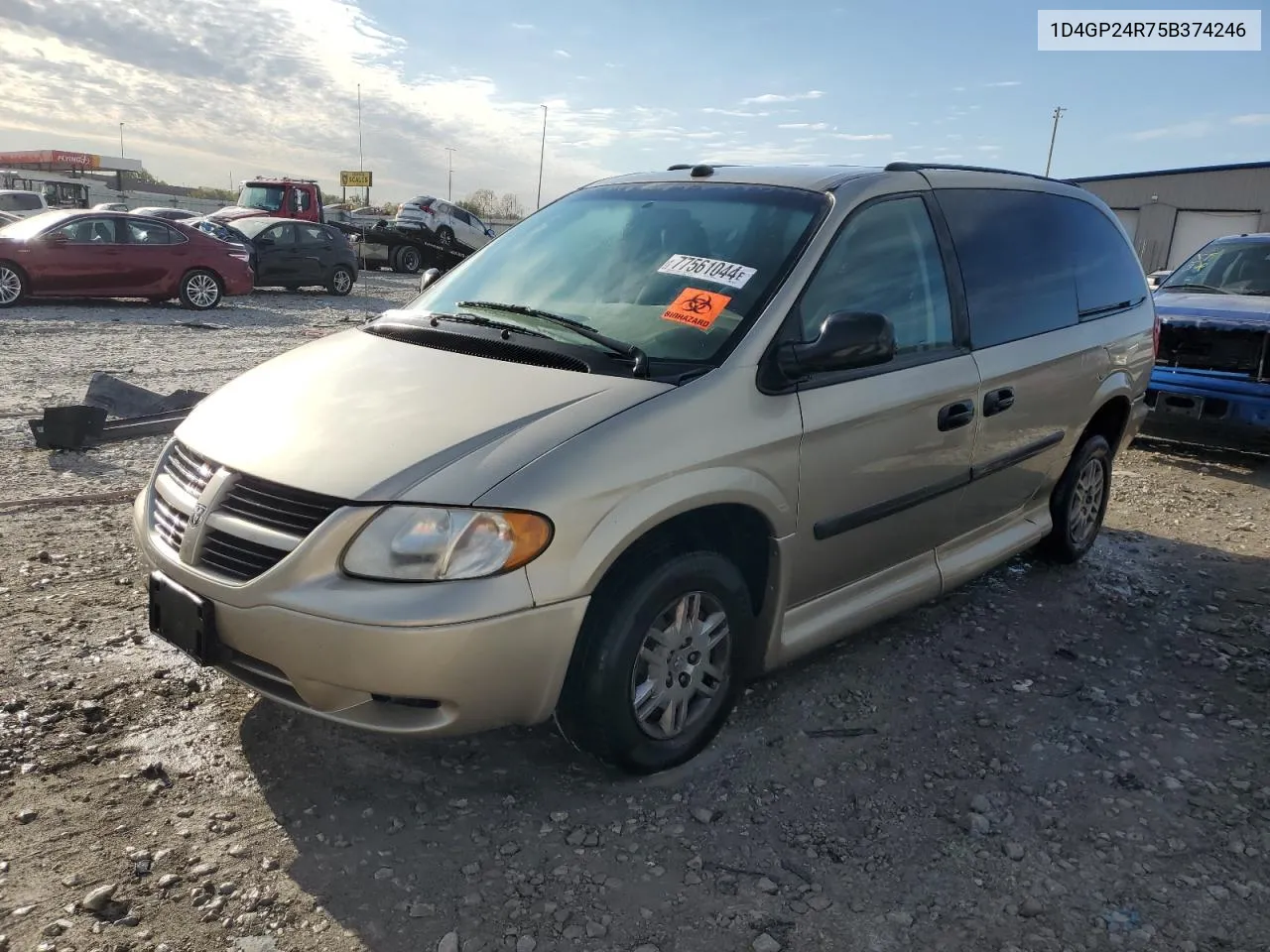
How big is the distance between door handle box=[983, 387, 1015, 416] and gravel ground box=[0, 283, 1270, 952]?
99 cm

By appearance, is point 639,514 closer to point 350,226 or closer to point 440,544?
point 440,544

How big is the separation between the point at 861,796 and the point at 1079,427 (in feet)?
8.36

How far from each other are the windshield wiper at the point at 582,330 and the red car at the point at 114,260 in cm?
1280

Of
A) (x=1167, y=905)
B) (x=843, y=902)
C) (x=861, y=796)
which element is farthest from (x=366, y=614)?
(x=1167, y=905)

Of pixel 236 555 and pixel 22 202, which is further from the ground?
pixel 236 555

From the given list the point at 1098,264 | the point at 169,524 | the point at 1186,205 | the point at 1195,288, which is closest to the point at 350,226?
the point at 1195,288

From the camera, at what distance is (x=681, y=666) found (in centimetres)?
294

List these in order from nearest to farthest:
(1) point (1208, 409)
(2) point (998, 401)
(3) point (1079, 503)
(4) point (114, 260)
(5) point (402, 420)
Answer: (5) point (402, 420), (2) point (998, 401), (3) point (1079, 503), (1) point (1208, 409), (4) point (114, 260)

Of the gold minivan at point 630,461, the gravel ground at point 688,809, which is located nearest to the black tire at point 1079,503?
the gold minivan at point 630,461

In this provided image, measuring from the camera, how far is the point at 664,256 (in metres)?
3.39

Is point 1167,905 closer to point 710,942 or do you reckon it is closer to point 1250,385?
point 710,942

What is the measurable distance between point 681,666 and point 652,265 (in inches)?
53.9

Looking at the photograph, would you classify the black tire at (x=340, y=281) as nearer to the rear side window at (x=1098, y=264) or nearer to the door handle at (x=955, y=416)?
the rear side window at (x=1098, y=264)

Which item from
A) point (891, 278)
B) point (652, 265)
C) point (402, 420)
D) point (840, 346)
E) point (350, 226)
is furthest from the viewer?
point (350, 226)
